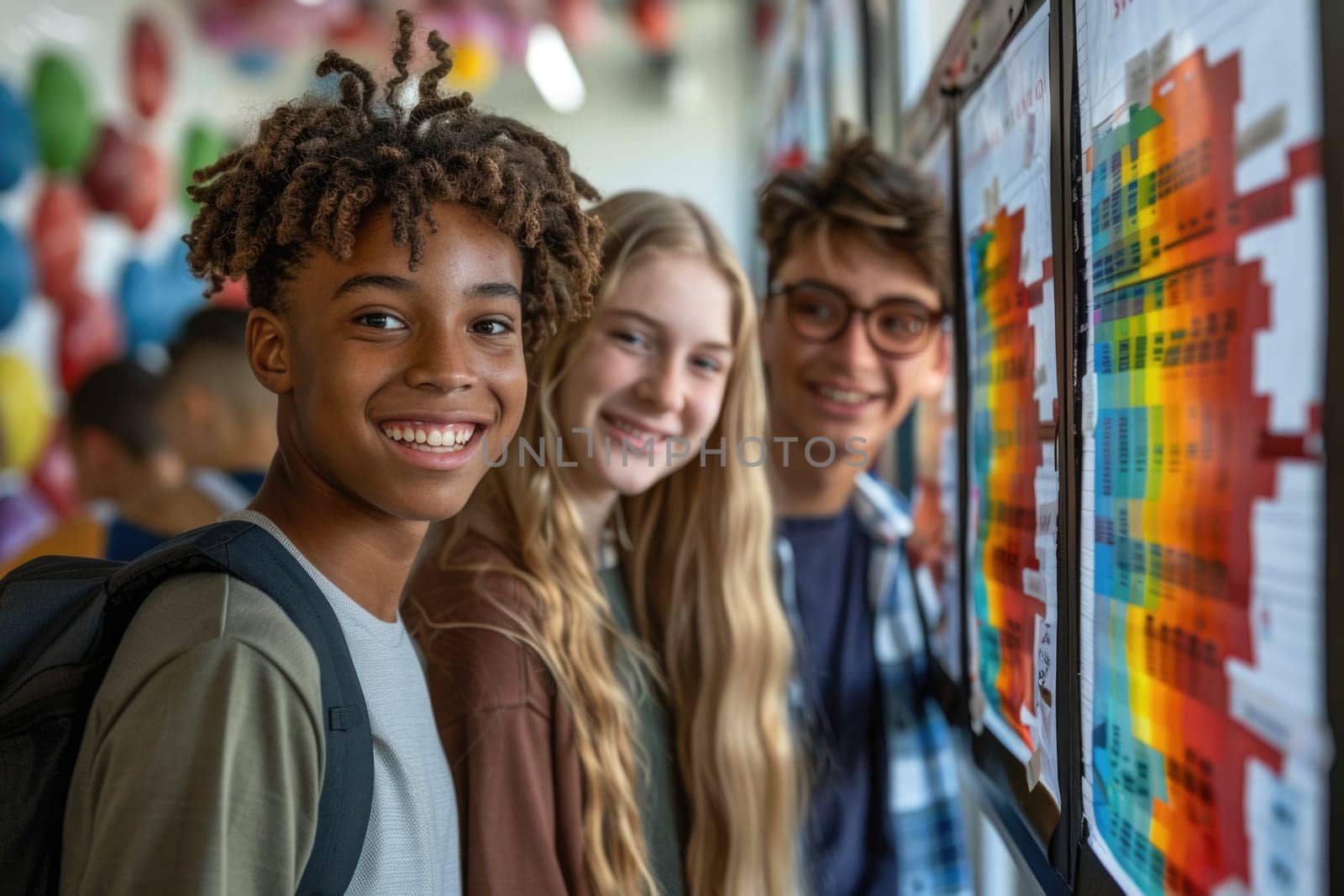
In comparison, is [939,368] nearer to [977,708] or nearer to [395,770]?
[977,708]

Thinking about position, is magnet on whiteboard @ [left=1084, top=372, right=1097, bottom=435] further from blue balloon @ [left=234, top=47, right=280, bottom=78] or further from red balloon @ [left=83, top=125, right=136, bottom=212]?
blue balloon @ [left=234, top=47, right=280, bottom=78]

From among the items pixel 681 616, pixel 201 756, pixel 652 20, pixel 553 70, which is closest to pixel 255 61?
pixel 553 70

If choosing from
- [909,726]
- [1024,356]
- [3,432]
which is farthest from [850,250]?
[3,432]

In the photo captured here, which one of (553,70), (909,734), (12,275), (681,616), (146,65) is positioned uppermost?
(553,70)

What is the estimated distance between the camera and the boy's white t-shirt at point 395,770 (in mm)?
826

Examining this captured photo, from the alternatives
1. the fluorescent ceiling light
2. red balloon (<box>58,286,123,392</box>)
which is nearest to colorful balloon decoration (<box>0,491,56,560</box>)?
red balloon (<box>58,286,123,392</box>)

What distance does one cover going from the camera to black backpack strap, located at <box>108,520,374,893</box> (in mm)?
757

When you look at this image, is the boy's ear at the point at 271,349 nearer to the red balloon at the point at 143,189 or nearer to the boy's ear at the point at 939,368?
the boy's ear at the point at 939,368

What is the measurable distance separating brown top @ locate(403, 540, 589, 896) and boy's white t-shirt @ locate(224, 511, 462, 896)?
0.20 feet

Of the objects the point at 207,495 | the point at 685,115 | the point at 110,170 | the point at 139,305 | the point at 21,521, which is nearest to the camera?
the point at 207,495

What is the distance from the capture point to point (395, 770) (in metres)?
0.86

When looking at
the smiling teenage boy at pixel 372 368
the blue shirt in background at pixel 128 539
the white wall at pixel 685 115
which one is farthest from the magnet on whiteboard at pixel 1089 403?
the white wall at pixel 685 115

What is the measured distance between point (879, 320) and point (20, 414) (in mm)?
2724

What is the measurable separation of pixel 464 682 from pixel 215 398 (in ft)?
5.67
